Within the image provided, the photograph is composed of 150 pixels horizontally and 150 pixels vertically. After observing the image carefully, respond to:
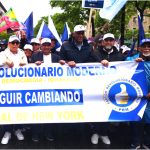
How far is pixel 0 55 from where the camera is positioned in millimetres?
7602

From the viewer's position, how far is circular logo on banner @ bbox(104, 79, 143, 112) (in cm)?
730

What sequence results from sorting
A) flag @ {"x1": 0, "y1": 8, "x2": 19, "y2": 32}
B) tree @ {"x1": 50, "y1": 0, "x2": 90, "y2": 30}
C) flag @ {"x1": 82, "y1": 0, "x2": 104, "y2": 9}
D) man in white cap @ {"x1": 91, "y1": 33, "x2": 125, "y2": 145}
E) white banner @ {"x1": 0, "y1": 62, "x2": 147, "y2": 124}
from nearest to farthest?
1. white banner @ {"x1": 0, "y1": 62, "x2": 147, "y2": 124}
2. man in white cap @ {"x1": 91, "y1": 33, "x2": 125, "y2": 145}
3. flag @ {"x1": 82, "y1": 0, "x2": 104, "y2": 9}
4. flag @ {"x1": 0, "y1": 8, "x2": 19, "y2": 32}
5. tree @ {"x1": 50, "y1": 0, "x2": 90, "y2": 30}

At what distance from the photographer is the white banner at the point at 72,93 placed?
287 inches

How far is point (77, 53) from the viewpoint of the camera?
24.7 ft

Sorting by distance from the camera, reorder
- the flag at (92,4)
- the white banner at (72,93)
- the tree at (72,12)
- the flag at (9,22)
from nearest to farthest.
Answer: the white banner at (72,93)
the flag at (92,4)
the flag at (9,22)
the tree at (72,12)

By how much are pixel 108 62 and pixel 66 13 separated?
75.8ft

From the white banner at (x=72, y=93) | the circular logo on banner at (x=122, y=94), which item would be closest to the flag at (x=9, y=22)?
the white banner at (x=72, y=93)

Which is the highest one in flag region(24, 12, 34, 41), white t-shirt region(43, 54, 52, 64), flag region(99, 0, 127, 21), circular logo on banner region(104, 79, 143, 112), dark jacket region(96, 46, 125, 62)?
flag region(99, 0, 127, 21)

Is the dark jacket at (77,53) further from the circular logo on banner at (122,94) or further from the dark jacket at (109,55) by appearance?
the circular logo on banner at (122,94)

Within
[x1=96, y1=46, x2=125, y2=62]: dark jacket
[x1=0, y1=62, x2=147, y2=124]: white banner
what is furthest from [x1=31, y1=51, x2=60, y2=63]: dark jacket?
[x1=96, y1=46, x2=125, y2=62]: dark jacket

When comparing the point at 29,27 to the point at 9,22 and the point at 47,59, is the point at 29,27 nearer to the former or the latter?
the point at 9,22

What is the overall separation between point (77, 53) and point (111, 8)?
2.48 metres

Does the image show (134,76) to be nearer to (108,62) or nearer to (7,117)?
(108,62)

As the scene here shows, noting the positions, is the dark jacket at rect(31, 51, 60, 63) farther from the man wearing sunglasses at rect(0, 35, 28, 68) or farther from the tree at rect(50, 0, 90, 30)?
the tree at rect(50, 0, 90, 30)
